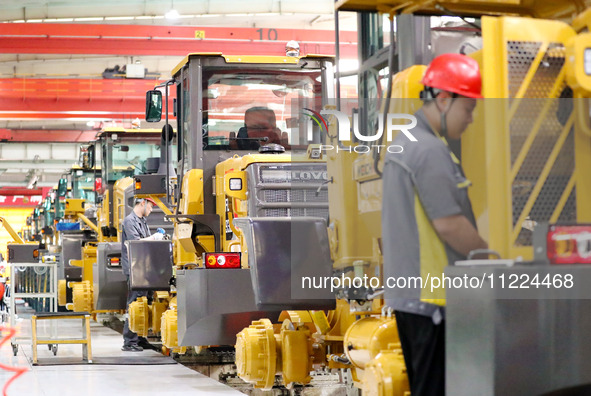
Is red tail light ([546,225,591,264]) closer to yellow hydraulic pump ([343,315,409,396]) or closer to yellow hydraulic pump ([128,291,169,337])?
yellow hydraulic pump ([343,315,409,396])

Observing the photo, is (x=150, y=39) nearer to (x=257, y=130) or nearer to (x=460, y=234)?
(x=257, y=130)

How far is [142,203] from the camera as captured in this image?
10695mm

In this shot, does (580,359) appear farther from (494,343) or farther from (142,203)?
(142,203)

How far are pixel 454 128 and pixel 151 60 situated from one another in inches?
702

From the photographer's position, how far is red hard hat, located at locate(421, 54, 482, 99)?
3.27 m

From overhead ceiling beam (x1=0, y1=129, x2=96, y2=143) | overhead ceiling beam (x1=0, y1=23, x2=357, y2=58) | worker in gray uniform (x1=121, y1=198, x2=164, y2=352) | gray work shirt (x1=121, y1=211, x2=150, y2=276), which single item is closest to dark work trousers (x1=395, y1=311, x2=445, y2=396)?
worker in gray uniform (x1=121, y1=198, x2=164, y2=352)

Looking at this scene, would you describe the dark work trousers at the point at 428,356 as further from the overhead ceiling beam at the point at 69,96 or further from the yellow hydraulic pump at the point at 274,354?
the overhead ceiling beam at the point at 69,96

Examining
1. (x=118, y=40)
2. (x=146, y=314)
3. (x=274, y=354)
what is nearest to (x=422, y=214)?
(x=274, y=354)

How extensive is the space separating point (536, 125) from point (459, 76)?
31 centimetres

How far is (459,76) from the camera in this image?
3270 millimetres

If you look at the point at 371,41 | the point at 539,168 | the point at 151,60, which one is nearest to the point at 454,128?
the point at 539,168

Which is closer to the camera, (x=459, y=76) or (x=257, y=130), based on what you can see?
(x=459, y=76)

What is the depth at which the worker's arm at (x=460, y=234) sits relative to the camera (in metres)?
3.26

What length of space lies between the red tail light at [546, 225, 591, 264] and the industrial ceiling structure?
1017 centimetres
